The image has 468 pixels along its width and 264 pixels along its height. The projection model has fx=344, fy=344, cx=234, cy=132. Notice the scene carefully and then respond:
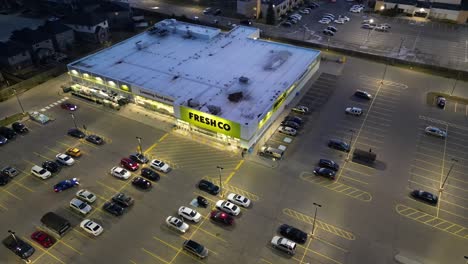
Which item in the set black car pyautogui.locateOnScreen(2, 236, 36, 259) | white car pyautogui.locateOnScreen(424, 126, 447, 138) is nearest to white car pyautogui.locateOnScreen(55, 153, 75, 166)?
black car pyautogui.locateOnScreen(2, 236, 36, 259)

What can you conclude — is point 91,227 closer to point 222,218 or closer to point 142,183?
point 142,183

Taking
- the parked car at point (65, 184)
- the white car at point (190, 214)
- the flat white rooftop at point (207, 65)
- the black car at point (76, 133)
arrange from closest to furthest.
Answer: the white car at point (190, 214), the parked car at point (65, 184), the black car at point (76, 133), the flat white rooftop at point (207, 65)

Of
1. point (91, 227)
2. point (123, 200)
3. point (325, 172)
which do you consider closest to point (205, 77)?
point (123, 200)

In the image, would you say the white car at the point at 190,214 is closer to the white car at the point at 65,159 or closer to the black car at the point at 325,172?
the black car at the point at 325,172

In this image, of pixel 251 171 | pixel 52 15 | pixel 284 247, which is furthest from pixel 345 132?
pixel 52 15

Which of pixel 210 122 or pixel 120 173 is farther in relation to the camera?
pixel 210 122

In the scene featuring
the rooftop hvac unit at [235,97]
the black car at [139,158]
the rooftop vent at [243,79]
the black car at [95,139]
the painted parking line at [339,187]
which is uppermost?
the rooftop vent at [243,79]

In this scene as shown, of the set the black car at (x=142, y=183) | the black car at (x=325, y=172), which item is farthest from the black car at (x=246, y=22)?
the black car at (x=142, y=183)

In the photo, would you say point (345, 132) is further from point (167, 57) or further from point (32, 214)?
point (32, 214)
